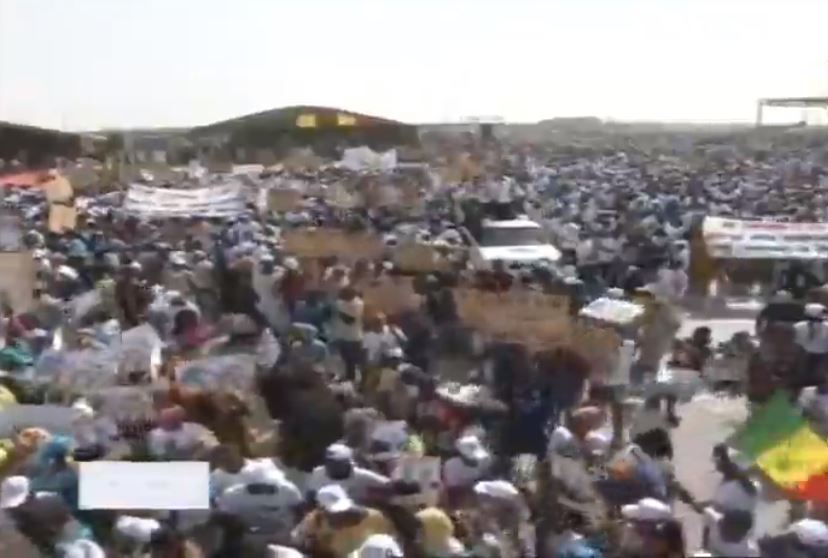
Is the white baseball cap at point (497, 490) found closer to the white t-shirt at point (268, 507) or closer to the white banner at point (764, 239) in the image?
the white t-shirt at point (268, 507)

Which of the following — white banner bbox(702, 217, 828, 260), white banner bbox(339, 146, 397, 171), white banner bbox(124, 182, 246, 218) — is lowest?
white banner bbox(702, 217, 828, 260)

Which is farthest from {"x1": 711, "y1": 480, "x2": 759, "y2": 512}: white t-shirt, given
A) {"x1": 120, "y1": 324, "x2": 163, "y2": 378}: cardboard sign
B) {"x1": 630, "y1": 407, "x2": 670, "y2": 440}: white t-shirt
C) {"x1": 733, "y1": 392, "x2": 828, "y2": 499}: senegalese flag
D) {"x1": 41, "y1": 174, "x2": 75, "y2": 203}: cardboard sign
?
{"x1": 41, "y1": 174, "x2": 75, "y2": 203}: cardboard sign

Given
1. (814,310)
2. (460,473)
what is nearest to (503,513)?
(460,473)

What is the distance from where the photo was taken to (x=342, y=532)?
3.29 metres

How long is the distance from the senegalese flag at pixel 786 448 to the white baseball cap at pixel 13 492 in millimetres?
2021

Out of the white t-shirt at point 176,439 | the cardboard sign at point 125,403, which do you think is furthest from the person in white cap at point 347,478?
the cardboard sign at point 125,403

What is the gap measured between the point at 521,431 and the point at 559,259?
0.67 metres

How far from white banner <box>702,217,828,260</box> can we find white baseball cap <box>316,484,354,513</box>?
1.62 metres

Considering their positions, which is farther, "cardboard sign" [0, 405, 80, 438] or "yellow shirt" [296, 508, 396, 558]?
"cardboard sign" [0, 405, 80, 438]

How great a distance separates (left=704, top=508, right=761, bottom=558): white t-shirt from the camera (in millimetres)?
3281

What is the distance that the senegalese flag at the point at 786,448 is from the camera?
3672 mm

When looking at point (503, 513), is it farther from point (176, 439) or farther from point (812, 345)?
point (812, 345)

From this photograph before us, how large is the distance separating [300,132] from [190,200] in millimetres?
471

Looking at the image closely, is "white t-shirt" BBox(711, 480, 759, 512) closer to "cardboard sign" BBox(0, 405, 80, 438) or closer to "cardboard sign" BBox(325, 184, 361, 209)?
"cardboard sign" BBox(325, 184, 361, 209)
